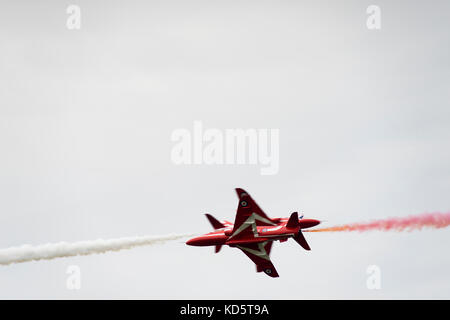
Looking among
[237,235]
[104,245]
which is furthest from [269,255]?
[104,245]

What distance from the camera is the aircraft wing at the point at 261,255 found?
108 m

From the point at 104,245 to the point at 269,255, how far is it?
1792cm

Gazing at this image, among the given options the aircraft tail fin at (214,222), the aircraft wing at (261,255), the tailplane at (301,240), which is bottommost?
the aircraft wing at (261,255)

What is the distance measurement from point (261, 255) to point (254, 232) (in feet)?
14.6

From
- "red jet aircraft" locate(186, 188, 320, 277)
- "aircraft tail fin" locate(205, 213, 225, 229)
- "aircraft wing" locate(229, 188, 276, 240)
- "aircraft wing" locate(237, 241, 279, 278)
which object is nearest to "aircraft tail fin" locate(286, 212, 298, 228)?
"red jet aircraft" locate(186, 188, 320, 277)

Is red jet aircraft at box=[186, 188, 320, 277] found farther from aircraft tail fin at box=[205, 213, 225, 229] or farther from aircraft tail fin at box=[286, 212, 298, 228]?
aircraft tail fin at box=[205, 213, 225, 229]

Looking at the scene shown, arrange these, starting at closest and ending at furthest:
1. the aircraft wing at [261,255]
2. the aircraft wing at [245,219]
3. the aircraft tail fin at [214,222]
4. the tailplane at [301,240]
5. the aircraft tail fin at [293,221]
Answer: the aircraft tail fin at [293,221] < the tailplane at [301,240] < the aircraft wing at [245,219] < the aircraft wing at [261,255] < the aircraft tail fin at [214,222]

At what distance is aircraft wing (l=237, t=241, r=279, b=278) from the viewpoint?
10750cm

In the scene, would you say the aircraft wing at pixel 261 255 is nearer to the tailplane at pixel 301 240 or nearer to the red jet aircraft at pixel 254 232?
the red jet aircraft at pixel 254 232

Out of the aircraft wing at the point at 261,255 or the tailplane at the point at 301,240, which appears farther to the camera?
the aircraft wing at the point at 261,255

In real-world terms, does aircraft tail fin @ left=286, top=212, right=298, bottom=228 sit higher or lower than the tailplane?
higher

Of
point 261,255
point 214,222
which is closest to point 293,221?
point 261,255

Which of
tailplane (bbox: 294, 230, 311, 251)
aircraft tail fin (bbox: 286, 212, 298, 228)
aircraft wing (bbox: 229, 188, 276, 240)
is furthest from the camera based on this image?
aircraft wing (bbox: 229, 188, 276, 240)

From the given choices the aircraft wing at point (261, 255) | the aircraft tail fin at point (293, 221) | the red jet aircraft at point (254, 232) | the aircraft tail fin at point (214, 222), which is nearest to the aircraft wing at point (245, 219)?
the red jet aircraft at point (254, 232)
